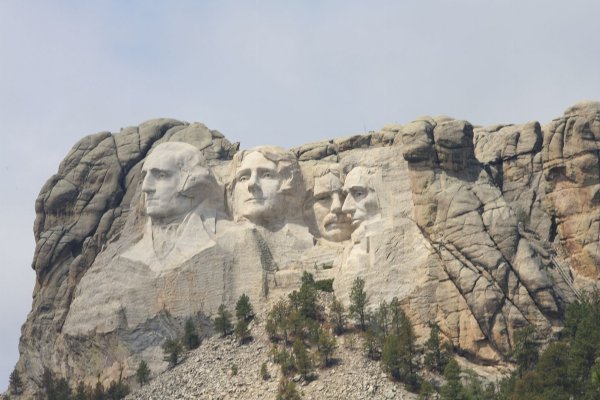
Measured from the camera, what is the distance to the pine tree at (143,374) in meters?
58.5

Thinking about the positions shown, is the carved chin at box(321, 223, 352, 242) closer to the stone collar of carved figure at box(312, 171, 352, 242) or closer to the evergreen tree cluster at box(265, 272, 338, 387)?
the stone collar of carved figure at box(312, 171, 352, 242)

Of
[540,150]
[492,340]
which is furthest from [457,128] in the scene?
[492,340]

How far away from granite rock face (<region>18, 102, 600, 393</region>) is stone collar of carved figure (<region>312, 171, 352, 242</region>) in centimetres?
4

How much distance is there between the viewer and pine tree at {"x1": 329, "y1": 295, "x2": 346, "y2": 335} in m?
58.4

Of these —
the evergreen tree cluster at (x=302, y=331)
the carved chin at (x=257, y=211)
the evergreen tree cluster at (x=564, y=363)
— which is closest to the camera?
the evergreen tree cluster at (x=564, y=363)

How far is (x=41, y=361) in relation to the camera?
62312 millimetres

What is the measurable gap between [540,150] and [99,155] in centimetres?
1319

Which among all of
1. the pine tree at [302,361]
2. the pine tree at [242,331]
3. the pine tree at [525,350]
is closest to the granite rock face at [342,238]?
the pine tree at [525,350]

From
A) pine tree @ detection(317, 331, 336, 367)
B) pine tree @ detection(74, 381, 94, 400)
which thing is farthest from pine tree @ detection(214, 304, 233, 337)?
pine tree @ detection(74, 381, 94, 400)

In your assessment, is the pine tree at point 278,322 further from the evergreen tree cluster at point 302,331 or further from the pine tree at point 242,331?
the pine tree at point 242,331

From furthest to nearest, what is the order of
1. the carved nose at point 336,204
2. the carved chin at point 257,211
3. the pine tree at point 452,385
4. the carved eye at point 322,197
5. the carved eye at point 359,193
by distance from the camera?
the carved eye at point 322,197 < the carved nose at point 336,204 < the carved chin at point 257,211 < the carved eye at point 359,193 < the pine tree at point 452,385

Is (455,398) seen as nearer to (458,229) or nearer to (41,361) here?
(458,229)

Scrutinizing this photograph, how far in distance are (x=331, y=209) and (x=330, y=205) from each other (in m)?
0.22

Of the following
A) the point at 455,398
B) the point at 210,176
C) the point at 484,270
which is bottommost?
the point at 455,398
